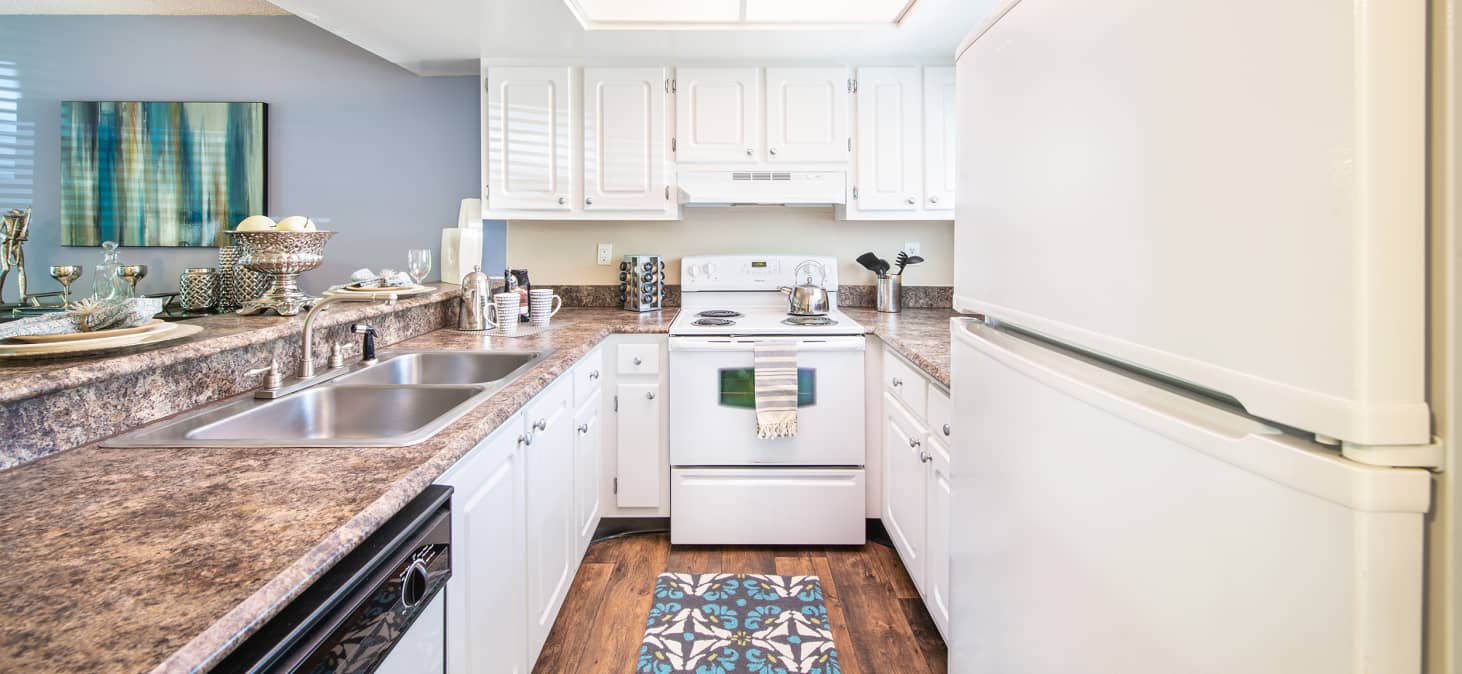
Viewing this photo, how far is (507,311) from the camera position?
2451 millimetres

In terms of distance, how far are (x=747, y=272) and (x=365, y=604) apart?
2580mm

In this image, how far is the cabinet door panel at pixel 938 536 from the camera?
1.75m

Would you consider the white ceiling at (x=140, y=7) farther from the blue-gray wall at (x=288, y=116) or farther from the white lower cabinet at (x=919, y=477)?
the white lower cabinet at (x=919, y=477)

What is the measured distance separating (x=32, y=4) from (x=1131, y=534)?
17.1ft

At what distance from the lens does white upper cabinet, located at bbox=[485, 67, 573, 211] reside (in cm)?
294

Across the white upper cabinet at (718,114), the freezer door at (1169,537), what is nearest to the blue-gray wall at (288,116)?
the white upper cabinet at (718,114)

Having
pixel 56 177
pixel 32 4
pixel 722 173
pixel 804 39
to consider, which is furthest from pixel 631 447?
pixel 32 4

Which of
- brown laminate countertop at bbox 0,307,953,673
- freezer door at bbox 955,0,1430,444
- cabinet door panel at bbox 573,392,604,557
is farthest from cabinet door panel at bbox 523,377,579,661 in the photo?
freezer door at bbox 955,0,1430,444

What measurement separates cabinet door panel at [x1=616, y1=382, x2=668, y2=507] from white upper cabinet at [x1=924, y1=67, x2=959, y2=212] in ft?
5.06

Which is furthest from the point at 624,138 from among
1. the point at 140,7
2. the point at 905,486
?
the point at 140,7

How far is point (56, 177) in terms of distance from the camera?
3.39 meters

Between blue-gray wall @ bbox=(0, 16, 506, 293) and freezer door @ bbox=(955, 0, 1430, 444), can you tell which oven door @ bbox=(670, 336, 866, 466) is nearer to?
blue-gray wall @ bbox=(0, 16, 506, 293)

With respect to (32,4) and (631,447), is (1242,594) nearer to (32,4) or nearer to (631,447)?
(631,447)

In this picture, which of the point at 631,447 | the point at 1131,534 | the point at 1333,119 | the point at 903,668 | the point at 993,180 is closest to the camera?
the point at 1333,119
